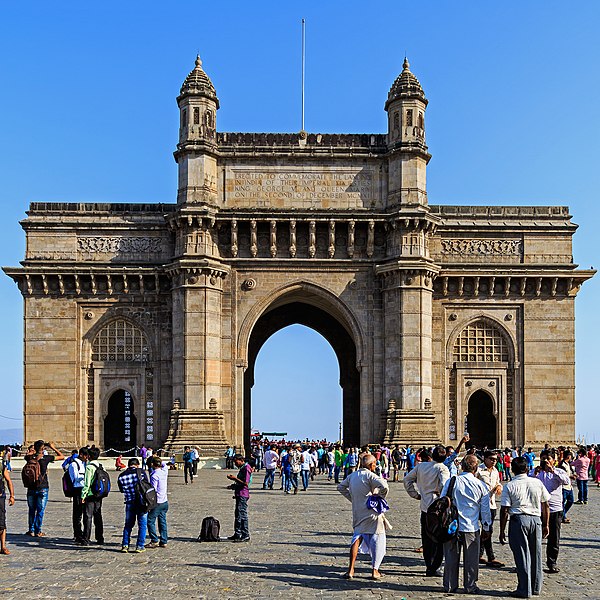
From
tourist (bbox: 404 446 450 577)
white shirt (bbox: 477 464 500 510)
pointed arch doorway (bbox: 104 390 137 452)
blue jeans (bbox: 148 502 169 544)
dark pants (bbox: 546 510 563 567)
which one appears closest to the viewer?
dark pants (bbox: 546 510 563 567)

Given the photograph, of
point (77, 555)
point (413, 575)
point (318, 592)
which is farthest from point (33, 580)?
point (413, 575)

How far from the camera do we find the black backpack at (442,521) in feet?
46.0

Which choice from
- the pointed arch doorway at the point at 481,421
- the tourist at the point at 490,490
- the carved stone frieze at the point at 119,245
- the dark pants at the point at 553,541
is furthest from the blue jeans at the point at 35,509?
the pointed arch doorway at the point at 481,421

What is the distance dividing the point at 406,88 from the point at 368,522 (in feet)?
108

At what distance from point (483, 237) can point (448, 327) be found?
4524 mm

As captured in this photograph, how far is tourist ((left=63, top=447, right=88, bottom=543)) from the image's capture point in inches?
725

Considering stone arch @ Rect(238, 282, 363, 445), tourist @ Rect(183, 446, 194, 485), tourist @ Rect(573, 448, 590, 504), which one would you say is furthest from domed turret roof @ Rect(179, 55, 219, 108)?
tourist @ Rect(573, 448, 590, 504)

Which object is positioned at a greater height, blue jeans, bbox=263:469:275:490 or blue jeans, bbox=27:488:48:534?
blue jeans, bbox=27:488:48:534

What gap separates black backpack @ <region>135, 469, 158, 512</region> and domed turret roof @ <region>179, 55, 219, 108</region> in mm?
29682

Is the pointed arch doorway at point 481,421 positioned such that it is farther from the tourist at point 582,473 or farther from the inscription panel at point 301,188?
the tourist at point 582,473

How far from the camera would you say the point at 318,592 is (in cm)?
1370

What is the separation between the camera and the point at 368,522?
14.8 m

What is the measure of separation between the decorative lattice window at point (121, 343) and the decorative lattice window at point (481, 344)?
14401mm

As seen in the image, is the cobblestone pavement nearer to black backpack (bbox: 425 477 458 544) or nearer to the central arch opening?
black backpack (bbox: 425 477 458 544)
